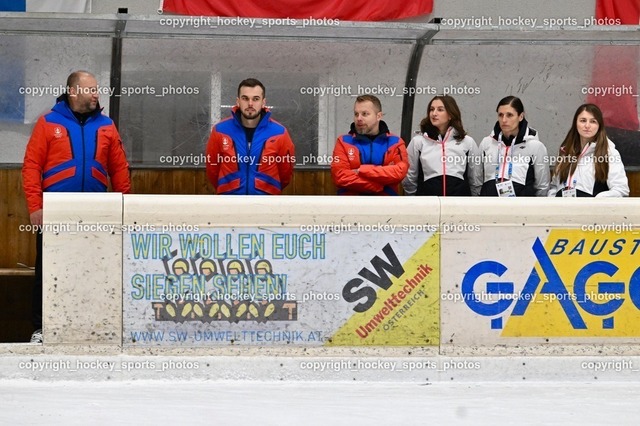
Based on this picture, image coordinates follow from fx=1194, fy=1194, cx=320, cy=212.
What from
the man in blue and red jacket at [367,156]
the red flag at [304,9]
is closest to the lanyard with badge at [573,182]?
the man in blue and red jacket at [367,156]

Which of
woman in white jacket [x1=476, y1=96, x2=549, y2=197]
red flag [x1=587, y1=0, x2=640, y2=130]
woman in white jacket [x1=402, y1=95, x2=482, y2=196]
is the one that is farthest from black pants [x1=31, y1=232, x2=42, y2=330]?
red flag [x1=587, y1=0, x2=640, y2=130]

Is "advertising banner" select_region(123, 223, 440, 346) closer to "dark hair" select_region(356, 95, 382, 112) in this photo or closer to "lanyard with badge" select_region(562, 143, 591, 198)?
"dark hair" select_region(356, 95, 382, 112)

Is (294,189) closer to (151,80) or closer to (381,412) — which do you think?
(151,80)

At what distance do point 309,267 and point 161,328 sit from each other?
1033mm

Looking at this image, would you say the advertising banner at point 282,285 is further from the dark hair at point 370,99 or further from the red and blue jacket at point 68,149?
the dark hair at point 370,99

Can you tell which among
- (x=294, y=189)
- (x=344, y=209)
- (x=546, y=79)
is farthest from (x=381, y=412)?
(x=546, y=79)

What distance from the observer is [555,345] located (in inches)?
310

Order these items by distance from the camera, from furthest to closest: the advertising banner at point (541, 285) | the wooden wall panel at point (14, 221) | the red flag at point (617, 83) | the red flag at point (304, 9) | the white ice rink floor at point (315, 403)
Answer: the red flag at point (304, 9)
the red flag at point (617, 83)
the wooden wall panel at point (14, 221)
the advertising banner at point (541, 285)
the white ice rink floor at point (315, 403)

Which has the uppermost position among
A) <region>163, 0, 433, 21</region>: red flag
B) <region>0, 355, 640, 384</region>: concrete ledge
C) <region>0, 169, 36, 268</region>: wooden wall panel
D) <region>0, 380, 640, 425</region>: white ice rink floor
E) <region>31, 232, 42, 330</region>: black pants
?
<region>163, 0, 433, 21</region>: red flag

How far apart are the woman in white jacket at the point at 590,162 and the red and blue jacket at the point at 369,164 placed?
3.80 ft

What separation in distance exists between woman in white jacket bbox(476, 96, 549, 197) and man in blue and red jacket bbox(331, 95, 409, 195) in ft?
2.24

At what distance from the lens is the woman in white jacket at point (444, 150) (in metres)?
8.73

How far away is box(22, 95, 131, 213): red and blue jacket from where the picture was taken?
8.17 m

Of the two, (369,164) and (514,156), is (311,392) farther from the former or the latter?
(514,156)
